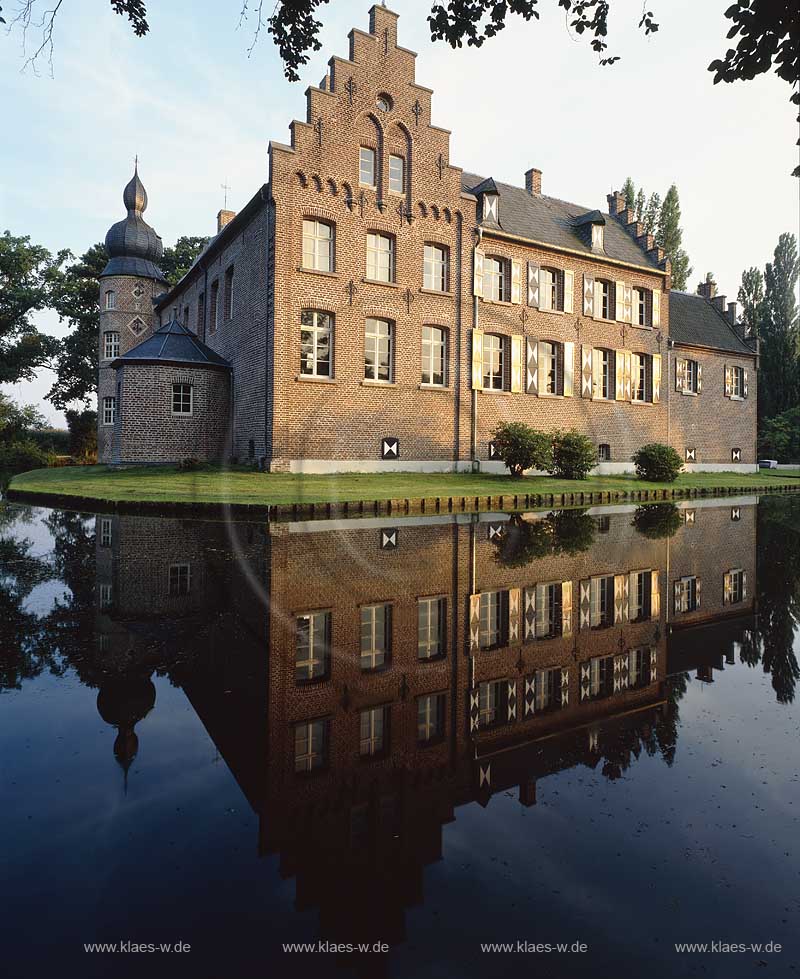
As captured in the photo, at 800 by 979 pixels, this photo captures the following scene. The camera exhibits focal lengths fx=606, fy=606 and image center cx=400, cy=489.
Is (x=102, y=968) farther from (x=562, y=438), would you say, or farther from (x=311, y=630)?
(x=562, y=438)

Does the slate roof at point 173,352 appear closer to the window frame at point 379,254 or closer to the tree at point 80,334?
the window frame at point 379,254

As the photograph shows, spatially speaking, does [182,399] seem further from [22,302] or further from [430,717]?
[22,302]

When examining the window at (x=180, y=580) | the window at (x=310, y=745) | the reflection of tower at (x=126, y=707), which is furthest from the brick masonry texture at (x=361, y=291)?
the window at (x=310, y=745)

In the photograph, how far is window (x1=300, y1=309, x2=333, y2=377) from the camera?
A: 19.6 metres

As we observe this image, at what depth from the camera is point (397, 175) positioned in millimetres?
21281

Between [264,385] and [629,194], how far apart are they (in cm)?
4224

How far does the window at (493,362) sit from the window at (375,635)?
1915 cm

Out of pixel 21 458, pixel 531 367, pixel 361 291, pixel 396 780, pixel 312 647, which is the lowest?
pixel 396 780

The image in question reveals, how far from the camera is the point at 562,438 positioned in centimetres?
→ 2170

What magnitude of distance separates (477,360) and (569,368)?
17.2ft

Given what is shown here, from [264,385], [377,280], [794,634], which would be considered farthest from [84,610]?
[377,280]

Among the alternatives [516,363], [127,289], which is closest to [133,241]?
[127,289]

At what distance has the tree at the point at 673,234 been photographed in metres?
47.3

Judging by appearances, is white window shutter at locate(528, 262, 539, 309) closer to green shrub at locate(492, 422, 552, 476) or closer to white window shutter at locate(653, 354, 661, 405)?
green shrub at locate(492, 422, 552, 476)
